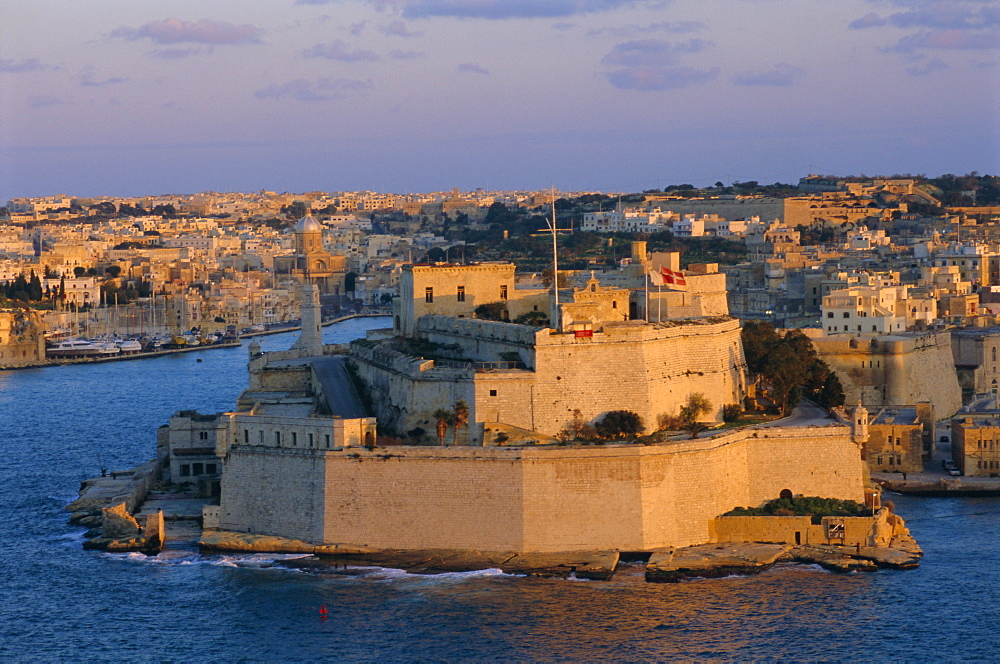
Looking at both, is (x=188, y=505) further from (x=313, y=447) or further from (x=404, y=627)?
(x=404, y=627)

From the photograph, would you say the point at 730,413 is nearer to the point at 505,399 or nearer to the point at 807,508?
the point at 807,508

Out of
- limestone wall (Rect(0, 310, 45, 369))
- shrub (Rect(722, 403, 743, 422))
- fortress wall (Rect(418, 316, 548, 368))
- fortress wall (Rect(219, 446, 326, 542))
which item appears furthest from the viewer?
limestone wall (Rect(0, 310, 45, 369))

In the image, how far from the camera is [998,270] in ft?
211

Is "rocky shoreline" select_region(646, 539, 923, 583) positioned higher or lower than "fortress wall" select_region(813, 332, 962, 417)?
lower

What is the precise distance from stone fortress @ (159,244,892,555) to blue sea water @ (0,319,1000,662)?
1207mm

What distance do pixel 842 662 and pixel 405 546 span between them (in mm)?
8860

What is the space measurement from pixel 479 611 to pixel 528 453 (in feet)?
12.1

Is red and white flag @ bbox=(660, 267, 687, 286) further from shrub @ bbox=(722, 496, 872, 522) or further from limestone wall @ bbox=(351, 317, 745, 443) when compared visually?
shrub @ bbox=(722, 496, 872, 522)

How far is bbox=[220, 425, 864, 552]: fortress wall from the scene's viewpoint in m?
32.2

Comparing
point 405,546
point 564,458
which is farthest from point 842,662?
point 405,546

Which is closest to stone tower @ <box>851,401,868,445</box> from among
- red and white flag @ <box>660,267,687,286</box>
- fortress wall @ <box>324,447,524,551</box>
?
red and white flag @ <box>660,267,687,286</box>

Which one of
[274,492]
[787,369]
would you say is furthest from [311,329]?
[787,369]

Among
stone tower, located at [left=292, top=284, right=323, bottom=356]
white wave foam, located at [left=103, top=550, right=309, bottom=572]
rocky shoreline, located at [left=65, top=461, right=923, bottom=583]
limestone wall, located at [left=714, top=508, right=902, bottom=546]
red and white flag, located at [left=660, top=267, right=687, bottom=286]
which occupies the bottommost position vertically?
white wave foam, located at [left=103, top=550, right=309, bottom=572]

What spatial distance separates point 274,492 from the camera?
3409cm
